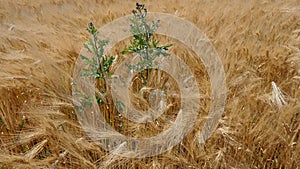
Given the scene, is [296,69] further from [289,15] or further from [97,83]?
[289,15]

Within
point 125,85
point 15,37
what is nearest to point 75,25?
point 15,37

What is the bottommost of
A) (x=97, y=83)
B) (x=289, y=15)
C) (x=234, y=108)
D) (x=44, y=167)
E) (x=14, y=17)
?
(x=44, y=167)

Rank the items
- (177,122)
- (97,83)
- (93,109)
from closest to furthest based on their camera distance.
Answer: (177,122), (93,109), (97,83)

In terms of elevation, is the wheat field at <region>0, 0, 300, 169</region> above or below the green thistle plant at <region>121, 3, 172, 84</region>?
below

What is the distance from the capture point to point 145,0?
4070 millimetres

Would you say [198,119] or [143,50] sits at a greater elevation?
[143,50]

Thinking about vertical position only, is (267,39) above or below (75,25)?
below

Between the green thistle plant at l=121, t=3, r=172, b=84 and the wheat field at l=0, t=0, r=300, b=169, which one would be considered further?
the green thistle plant at l=121, t=3, r=172, b=84

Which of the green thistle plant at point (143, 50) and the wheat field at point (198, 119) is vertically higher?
the green thistle plant at point (143, 50)

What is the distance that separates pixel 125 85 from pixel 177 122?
0.32 meters

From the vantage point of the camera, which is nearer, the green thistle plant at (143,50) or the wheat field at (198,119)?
the wheat field at (198,119)

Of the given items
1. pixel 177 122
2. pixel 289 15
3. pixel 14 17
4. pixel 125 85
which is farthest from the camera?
pixel 14 17

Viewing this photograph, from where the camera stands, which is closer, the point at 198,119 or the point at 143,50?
the point at 198,119

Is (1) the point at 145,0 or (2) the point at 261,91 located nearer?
(2) the point at 261,91
